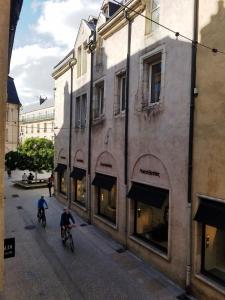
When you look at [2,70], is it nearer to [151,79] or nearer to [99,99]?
[151,79]

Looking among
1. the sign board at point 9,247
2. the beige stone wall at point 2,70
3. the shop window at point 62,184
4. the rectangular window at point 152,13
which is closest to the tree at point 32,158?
the shop window at point 62,184

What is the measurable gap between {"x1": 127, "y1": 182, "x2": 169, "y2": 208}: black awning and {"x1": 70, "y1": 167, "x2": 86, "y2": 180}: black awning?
6.85 m

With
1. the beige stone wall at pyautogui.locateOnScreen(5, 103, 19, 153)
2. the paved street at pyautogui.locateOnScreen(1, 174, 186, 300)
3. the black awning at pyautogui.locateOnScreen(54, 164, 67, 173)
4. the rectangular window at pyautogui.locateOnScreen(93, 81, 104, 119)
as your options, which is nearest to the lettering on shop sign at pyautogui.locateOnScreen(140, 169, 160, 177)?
the paved street at pyautogui.locateOnScreen(1, 174, 186, 300)

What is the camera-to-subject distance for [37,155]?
108 feet

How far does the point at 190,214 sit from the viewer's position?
417 inches

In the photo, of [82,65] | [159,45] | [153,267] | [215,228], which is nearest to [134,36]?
[159,45]

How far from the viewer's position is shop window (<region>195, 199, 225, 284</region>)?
976 cm

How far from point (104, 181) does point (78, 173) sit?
4530 millimetres

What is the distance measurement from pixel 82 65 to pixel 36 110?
61358mm

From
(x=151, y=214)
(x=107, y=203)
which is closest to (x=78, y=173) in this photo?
(x=107, y=203)

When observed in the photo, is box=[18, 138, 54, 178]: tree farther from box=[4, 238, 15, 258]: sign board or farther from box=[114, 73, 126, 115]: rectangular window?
box=[4, 238, 15, 258]: sign board

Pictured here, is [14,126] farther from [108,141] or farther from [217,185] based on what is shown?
[217,185]

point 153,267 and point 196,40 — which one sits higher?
point 196,40

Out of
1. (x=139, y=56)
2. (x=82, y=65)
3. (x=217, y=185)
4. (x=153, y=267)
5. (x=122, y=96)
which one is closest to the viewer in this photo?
(x=217, y=185)
